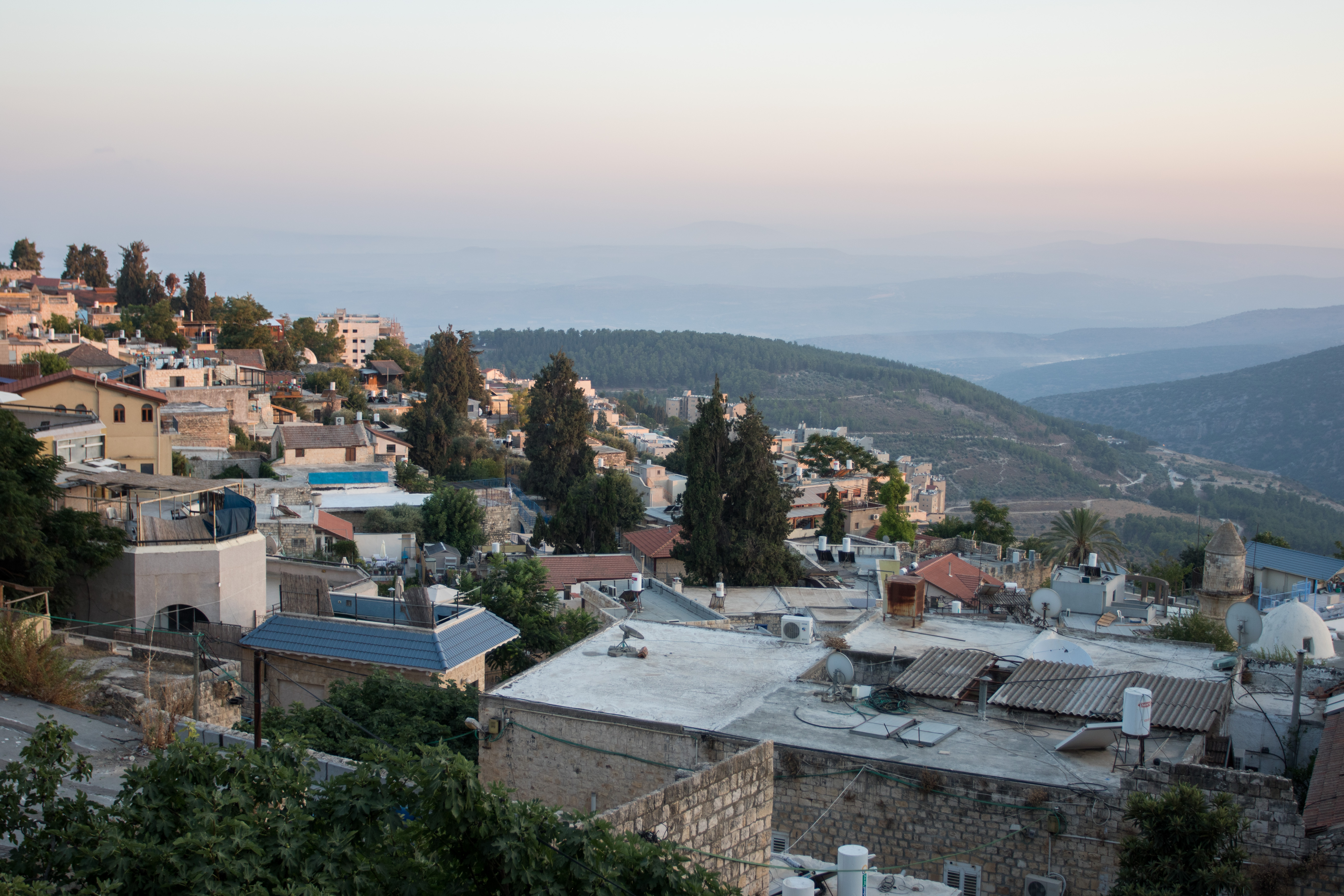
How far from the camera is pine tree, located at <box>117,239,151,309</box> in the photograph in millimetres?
67312

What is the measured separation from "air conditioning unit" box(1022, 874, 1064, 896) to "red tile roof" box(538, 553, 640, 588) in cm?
1761

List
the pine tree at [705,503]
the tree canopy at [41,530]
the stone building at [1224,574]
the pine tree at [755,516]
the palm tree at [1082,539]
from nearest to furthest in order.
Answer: the tree canopy at [41,530] < the stone building at [1224,574] < the pine tree at [755,516] < the pine tree at [705,503] < the palm tree at [1082,539]

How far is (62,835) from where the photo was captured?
522 cm

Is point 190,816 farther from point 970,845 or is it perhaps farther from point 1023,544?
point 1023,544

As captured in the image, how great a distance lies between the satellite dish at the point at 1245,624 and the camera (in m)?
12.7

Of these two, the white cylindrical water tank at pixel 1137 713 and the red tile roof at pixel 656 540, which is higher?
the white cylindrical water tank at pixel 1137 713

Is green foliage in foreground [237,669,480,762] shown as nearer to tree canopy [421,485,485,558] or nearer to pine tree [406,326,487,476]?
tree canopy [421,485,485,558]

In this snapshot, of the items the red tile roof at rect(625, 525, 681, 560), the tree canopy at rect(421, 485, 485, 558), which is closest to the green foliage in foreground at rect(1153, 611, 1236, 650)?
the red tile roof at rect(625, 525, 681, 560)

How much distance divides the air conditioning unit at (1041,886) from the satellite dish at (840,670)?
300 cm

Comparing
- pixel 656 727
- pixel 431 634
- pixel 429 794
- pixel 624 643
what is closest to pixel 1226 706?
pixel 656 727

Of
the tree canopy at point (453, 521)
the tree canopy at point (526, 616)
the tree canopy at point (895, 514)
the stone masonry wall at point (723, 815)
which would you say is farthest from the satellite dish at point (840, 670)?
the tree canopy at point (895, 514)

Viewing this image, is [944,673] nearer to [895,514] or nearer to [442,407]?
[895,514]

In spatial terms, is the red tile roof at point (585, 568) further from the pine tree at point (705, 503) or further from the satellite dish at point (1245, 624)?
the satellite dish at point (1245, 624)

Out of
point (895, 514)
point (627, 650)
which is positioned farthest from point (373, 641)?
point (895, 514)
